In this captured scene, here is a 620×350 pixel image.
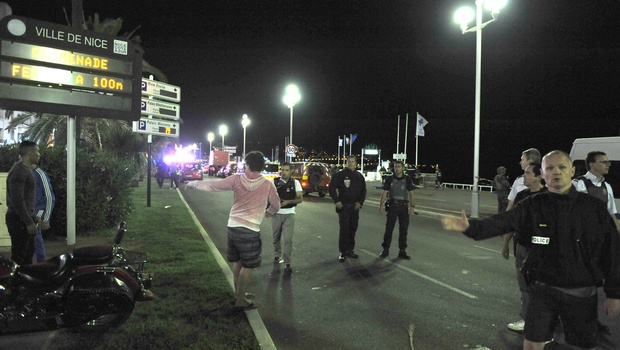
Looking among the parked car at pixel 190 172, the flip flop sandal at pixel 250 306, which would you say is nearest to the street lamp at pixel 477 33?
the flip flop sandal at pixel 250 306

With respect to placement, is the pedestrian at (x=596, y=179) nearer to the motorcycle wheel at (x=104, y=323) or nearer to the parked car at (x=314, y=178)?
the motorcycle wheel at (x=104, y=323)

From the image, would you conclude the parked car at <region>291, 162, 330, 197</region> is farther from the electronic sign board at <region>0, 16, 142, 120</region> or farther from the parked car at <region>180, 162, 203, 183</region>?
the parked car at <region>180, 162, 203, 183</region>

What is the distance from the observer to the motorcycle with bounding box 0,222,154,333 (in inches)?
161

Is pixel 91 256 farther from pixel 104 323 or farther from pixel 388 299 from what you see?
pixel 388 299

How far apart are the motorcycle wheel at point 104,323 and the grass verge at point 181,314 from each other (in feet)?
0.26

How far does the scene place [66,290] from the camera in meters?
4.23

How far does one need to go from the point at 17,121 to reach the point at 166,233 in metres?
14.7

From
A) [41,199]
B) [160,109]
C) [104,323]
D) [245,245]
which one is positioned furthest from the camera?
[160,109]

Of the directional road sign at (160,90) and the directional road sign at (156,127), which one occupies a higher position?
the directional road sign at (160,90)

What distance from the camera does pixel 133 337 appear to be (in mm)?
4551

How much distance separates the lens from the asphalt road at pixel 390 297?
4.89 meters

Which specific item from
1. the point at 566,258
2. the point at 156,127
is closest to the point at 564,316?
the point at 566,258

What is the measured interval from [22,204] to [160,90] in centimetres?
1042

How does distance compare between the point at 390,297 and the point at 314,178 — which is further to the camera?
the point at 314,178
